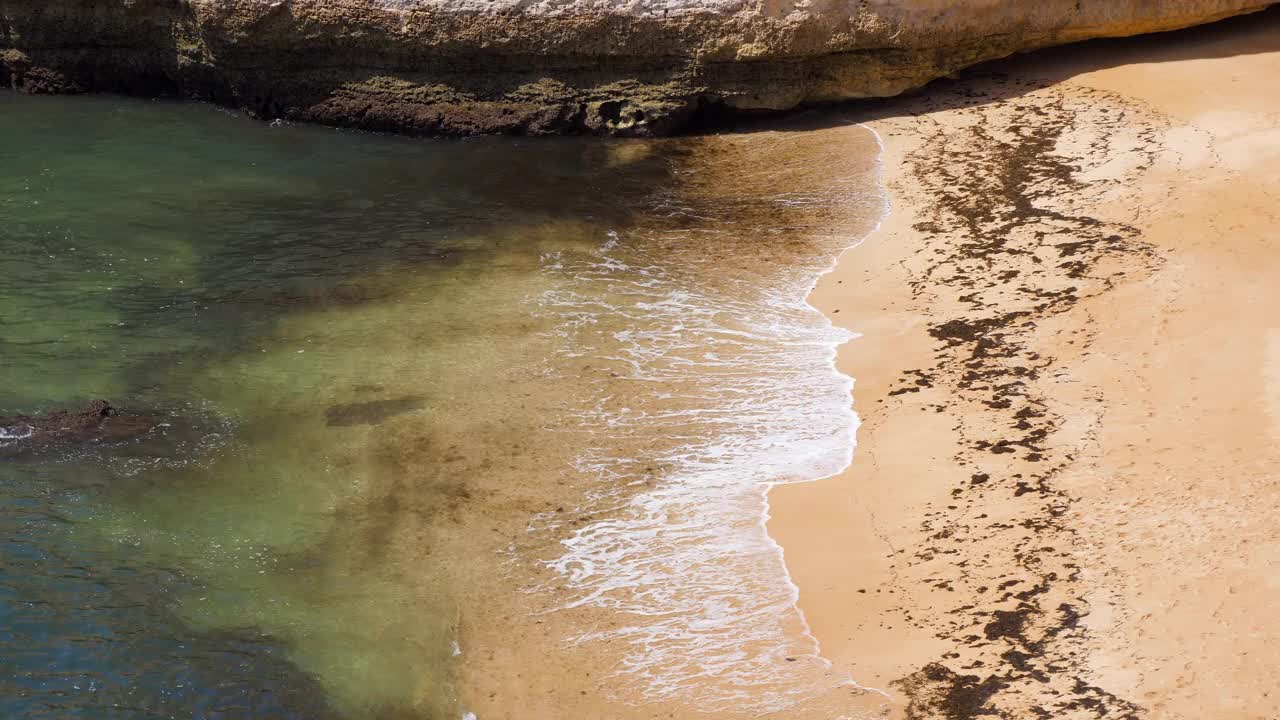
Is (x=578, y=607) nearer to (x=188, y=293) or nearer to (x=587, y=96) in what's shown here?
(x=188, y=293)

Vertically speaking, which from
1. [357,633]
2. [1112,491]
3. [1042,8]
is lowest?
[357,633]

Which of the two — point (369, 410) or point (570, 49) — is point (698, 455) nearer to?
point (369, 410)

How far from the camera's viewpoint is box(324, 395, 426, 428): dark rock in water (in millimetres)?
8180

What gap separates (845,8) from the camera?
12148mm

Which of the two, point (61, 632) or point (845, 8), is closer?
point (61, 632)

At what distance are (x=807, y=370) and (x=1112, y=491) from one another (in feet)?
8.07

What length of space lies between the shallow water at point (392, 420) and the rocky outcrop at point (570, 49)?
0.86 metres

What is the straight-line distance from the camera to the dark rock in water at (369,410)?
8180mm

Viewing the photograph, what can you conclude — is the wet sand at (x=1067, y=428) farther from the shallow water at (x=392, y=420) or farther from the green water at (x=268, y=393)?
the green water at (x=268, y=393)

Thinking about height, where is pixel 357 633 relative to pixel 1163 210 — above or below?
below

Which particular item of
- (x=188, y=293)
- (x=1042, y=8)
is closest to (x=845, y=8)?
(x=1042, y=8)

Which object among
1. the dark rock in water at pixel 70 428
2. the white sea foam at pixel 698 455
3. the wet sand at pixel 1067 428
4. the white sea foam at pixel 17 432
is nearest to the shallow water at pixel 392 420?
the white sea foam at pixel 698 455

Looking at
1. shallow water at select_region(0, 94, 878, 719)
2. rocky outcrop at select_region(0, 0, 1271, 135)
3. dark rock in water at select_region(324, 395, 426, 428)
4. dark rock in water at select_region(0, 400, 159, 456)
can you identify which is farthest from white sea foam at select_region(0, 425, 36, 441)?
rocky outcrop at select_region(0, 0, 1271, 135)

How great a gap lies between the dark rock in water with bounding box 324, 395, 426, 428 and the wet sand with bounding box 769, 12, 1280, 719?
268 centimetres
